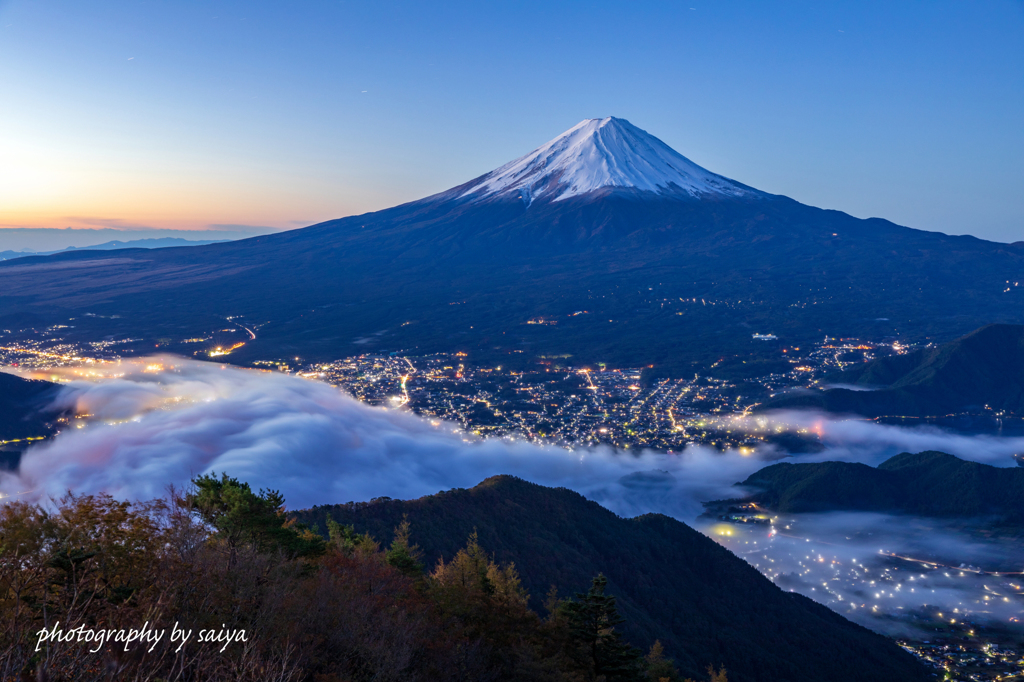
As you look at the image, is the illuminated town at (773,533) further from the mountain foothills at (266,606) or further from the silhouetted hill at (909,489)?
the mountain foothills at (266,606)

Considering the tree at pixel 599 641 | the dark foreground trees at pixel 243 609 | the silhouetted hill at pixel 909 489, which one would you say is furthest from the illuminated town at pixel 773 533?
the dark foreground trees at pixel 243 609

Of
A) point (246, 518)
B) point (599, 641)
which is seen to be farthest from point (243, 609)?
point (599, 641)

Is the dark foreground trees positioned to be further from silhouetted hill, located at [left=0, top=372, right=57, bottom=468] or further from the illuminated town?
silhouetted hill, located at [left=0, top=372, right=57, bottom=468]

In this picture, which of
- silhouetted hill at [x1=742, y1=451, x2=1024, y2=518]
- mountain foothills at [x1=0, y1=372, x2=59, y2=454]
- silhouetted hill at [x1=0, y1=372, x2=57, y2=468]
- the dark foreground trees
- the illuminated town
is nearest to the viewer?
the dark foreground trees

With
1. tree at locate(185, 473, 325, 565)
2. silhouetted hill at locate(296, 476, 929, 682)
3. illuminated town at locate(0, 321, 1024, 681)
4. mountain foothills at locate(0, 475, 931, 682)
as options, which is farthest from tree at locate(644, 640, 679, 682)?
illuminated town at locate(0, 321, 1024, 681)

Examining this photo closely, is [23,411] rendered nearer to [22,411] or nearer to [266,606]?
[22,411]
